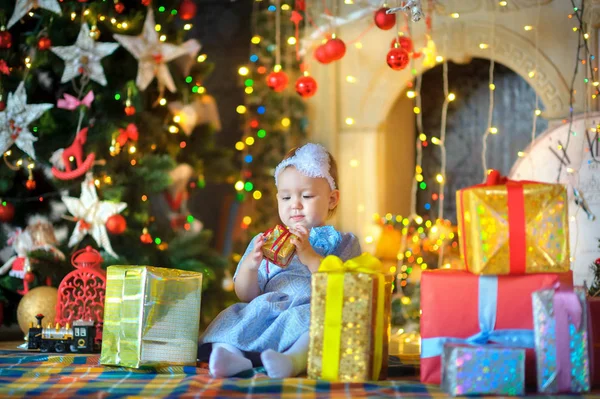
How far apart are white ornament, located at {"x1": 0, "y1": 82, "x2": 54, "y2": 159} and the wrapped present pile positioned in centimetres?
210

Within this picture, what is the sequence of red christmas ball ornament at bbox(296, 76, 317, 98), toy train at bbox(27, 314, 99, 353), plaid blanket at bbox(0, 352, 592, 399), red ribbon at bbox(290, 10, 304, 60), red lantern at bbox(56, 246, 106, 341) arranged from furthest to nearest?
1. red ribbon at bbox(290, 10, 304, 60)
2. red christmas ball ornament at bbox(296, 76, 317, 98)
3. red lantern at bbox(56, 246, 106, 341)
4. toy train at bbox(27, 314, 99, 353)
5. plaid blanket at bbox(0, 352, 592, 399)

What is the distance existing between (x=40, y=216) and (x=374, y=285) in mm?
2185

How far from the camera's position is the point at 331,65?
5184 millimetres

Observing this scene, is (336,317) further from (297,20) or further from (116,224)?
(297,20)

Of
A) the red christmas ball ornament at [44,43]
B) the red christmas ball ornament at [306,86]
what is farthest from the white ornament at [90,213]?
the red christmas ball ornament at [306,86]

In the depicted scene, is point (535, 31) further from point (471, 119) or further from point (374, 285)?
point (374, 285)

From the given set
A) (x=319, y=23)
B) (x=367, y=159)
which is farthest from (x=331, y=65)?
(x=367, y=159)

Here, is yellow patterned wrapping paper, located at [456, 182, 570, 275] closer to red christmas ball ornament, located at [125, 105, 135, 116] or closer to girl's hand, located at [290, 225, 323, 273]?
girl's hand, located at [290, 225, 323, 273]

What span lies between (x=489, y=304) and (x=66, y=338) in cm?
148

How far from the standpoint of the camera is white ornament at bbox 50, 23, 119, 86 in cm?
372

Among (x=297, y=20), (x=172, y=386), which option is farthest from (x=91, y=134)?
(x=172, y=386)

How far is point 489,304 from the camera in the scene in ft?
7.20

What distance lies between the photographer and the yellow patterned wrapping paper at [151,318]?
2.40m

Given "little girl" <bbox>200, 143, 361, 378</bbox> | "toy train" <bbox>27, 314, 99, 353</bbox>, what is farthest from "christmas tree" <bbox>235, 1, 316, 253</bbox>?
"little girl" <bbox>200, 143, 361, 378</bbox>
